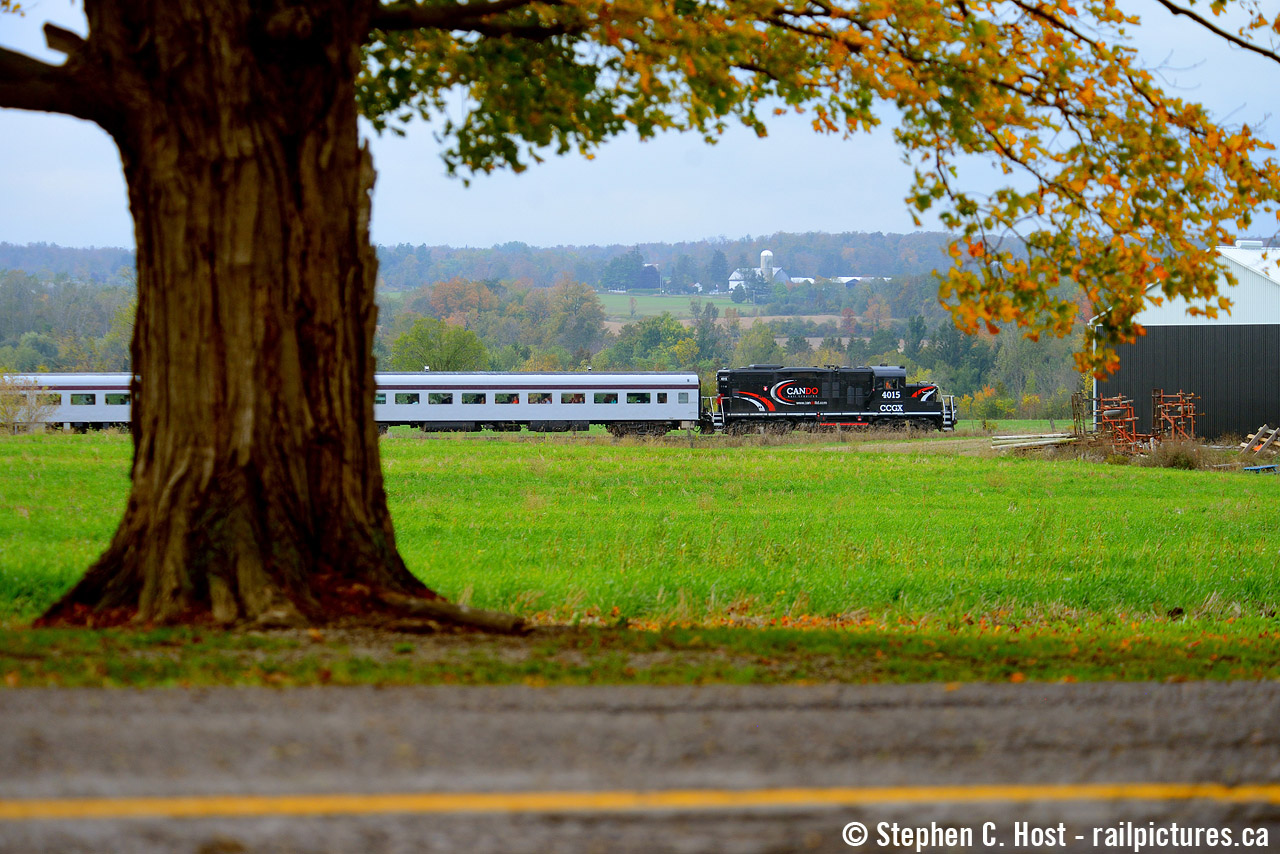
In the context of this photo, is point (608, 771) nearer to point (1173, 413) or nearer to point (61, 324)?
point (1173, 413)

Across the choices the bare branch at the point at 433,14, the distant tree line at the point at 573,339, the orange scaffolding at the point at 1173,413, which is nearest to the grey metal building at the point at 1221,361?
the orange scaffolding at the point at 1173,413

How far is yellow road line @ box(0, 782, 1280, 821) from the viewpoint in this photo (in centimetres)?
341

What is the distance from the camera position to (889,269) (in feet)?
649

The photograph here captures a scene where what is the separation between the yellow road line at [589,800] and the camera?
3414 millimetres

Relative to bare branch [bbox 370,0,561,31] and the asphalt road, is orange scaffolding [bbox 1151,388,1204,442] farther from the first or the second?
the asphalt road

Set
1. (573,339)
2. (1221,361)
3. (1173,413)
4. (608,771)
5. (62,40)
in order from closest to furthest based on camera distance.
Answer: (608,771) → (62,40) → (1173,413) → (1221,361) → (573,339)

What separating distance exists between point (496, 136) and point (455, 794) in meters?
7.38

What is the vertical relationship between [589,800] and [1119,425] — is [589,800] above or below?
below

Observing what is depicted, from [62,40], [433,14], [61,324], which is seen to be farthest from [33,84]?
[61,324]

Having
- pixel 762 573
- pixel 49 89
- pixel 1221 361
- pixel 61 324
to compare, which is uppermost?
pixel 61 324

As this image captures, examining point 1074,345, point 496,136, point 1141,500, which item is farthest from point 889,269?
point 496,136

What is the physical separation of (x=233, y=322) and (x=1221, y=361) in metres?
44.3

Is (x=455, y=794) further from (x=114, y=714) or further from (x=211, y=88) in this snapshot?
(x=211, y=88)

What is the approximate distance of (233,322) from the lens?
22.5 ft
